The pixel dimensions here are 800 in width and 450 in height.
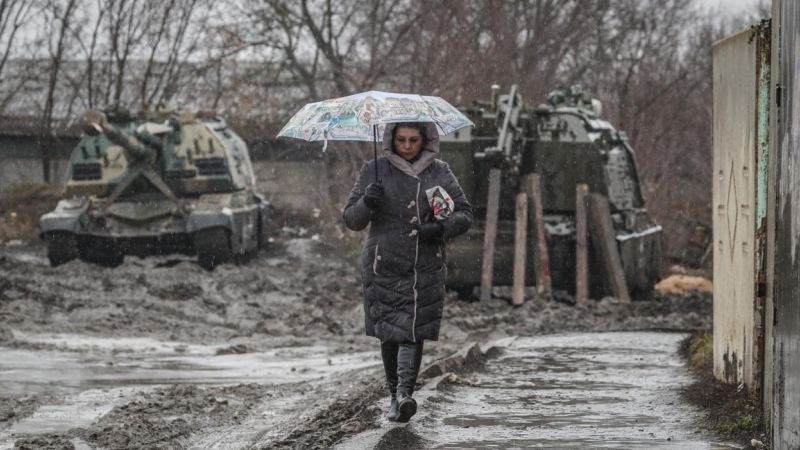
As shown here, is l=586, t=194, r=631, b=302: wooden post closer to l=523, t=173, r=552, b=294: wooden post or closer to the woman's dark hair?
l=523, t=173, r=552, b=294: wooden post

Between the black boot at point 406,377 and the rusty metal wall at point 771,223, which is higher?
the rusty metal wall at point 771,223

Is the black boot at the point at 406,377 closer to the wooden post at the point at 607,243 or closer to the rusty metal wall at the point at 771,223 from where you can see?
the rusty metal wall at the point at 771,223

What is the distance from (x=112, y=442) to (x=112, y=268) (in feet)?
56.6

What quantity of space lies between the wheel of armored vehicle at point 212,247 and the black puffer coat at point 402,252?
673 inches

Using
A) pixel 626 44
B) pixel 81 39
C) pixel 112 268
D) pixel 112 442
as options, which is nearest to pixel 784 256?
pixel 112 442

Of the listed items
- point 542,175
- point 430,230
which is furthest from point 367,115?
point 542,175

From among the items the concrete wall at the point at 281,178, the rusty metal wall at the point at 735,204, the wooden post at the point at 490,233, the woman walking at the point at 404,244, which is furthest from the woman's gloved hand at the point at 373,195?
the concrete wall at the point at 281,178

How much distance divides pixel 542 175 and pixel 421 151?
1324 centimetres

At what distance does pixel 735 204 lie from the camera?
9.06 meters

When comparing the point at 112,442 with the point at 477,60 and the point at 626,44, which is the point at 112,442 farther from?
the point at 626,44

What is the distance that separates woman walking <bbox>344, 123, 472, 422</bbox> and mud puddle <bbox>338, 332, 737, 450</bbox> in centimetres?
42

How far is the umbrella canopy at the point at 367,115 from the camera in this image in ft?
27.4

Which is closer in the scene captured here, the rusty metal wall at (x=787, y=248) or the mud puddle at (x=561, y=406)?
the rusty metal wall at (x=787, y=248)

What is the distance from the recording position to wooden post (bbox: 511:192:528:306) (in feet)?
65.8
